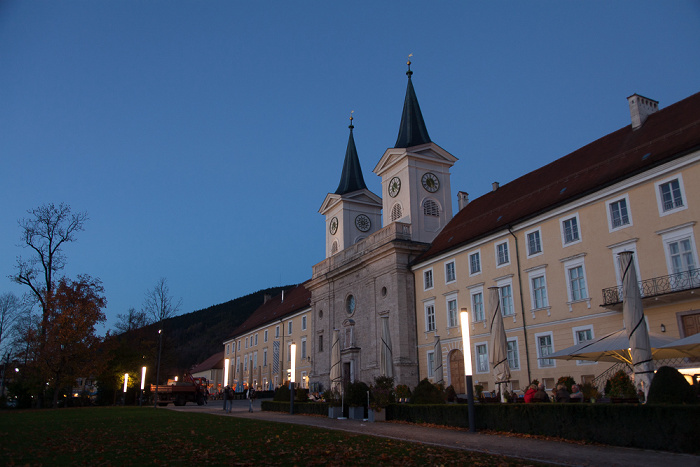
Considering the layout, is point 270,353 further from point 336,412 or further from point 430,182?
point 336,412

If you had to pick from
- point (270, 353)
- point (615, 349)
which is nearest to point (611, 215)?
point (615, 349)

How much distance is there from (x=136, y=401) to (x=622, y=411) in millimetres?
46540

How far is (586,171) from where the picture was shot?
27438 millimetres

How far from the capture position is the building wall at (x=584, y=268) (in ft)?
68.1

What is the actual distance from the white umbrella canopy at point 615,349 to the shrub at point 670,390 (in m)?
3.66

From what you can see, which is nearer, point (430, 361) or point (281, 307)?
point (430, 361)

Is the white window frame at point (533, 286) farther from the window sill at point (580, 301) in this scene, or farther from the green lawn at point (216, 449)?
the green lawn at point (216, 449)

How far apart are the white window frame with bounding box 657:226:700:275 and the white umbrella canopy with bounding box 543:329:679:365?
4283 mm

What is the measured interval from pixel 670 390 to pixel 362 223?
40.1 meters

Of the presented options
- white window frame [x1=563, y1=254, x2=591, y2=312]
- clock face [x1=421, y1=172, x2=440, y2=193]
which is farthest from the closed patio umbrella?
clock face [x1=421, y1=172, x2=440, y2=193]

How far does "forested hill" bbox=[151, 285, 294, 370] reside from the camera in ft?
441

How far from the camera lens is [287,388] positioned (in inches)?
1357

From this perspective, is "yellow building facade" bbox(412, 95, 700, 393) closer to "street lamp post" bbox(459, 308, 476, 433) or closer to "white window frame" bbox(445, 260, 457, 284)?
"white window frame" bbox(445, 260, 457, 284)

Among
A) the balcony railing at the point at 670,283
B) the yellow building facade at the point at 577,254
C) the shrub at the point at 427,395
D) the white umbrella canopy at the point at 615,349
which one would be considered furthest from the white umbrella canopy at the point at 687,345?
the shrub at the point at 427,395
